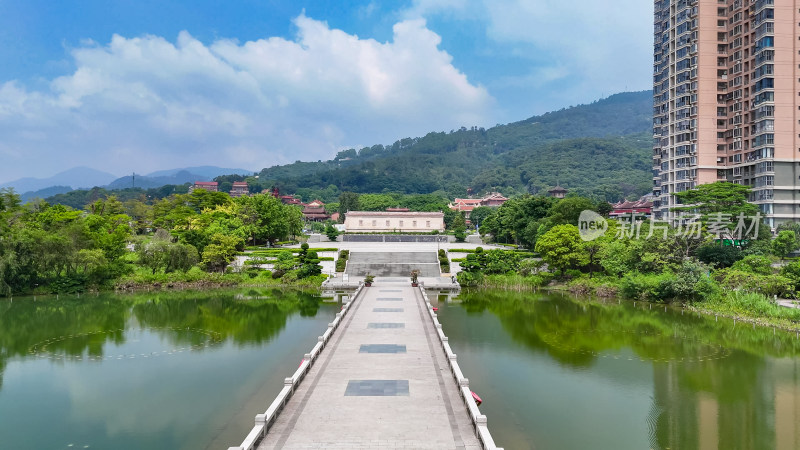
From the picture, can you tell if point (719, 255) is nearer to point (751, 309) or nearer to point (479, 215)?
point (751, 309)

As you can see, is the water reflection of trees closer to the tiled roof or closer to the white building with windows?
the white building with windows

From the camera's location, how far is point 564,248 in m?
34.0

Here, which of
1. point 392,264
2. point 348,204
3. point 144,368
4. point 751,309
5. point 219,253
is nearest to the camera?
point 144,368

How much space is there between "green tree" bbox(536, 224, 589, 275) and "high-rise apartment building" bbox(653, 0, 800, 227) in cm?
1710

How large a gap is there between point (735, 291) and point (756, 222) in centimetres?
1075

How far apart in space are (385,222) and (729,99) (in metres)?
36.0

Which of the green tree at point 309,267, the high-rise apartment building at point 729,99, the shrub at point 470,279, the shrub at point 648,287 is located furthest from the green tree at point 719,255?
the green tree at point 309,267

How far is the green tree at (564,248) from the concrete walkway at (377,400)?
17.5 metres

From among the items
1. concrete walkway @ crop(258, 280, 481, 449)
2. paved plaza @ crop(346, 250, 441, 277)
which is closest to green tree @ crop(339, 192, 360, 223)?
paved plaza @ crop(346, 250, 441, 277)

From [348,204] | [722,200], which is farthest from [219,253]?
[348,204]

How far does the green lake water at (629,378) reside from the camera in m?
11.9

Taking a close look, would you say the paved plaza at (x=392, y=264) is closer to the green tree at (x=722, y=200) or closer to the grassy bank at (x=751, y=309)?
the grassy bank at (x=751, y=309)

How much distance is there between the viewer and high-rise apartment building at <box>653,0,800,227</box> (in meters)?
41.4

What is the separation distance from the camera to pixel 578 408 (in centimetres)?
1333
